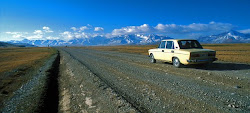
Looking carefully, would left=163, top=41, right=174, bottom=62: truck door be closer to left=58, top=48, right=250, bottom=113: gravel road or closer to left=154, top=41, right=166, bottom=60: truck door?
left=154, top=41, right=166, bottom=60: truck door

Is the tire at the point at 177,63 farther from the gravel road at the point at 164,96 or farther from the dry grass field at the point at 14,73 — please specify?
the dry grass field at the point at 14,73

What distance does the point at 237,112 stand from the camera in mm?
3848

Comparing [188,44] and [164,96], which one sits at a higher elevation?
[188,44]

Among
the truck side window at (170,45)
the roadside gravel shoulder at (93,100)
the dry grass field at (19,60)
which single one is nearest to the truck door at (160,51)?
the truck side window at (170,45)

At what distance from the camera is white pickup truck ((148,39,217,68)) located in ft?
30.5

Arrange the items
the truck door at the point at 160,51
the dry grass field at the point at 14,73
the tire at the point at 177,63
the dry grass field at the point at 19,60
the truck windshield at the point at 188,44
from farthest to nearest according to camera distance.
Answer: the dry grass field at the point at 19,60
the truck door at the point at 160,51
the truck windshield at the point at 188,44
the tire at the point at 177,63
the dry grass field at the point at 14,73

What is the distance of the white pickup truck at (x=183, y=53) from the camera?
30.5 feet

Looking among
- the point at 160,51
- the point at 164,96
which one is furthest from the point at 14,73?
the point at 164,96

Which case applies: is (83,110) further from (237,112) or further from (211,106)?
(237,112)

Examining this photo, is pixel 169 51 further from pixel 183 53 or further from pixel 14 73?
pixel 14 73

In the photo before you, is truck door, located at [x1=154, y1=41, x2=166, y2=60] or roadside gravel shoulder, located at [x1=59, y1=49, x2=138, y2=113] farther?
truck door, located at [x1=154, y1=41, x2=166, y2=60]

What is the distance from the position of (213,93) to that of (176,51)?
17.5 ft

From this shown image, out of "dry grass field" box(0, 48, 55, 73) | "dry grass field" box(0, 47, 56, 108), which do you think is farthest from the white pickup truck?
"dry grass field" box(0, 48, 55, 73)

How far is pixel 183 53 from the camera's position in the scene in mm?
9656
